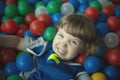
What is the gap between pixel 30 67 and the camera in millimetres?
1392

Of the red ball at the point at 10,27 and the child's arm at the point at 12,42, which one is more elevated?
the red ball at the point at 10,27

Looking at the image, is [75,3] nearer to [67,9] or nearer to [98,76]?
[67,9]

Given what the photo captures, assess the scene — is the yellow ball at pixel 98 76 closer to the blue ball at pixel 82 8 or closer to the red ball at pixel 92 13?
the red ball at pixel 92 13

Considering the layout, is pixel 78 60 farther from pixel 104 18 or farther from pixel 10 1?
pixel 10 1

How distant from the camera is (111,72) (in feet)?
4.44

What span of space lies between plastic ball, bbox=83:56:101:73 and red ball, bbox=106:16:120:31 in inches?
10.7

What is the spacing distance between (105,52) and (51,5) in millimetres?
454

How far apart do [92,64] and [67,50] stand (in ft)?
0.48

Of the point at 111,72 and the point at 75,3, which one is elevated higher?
the point at 75,3

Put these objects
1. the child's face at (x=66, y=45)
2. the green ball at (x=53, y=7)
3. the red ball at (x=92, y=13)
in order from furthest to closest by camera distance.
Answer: the green ball at (x=53, y=7) → the red ball at (x=92, y=13) → the child's face at (x=66, y=45)

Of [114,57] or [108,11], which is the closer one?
[114,57]

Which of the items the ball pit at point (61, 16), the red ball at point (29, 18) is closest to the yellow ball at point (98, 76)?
the ball pit at point (61, 16)

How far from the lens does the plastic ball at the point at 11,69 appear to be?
140 centimetres

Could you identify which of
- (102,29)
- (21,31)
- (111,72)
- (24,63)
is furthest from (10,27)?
(111,72)
